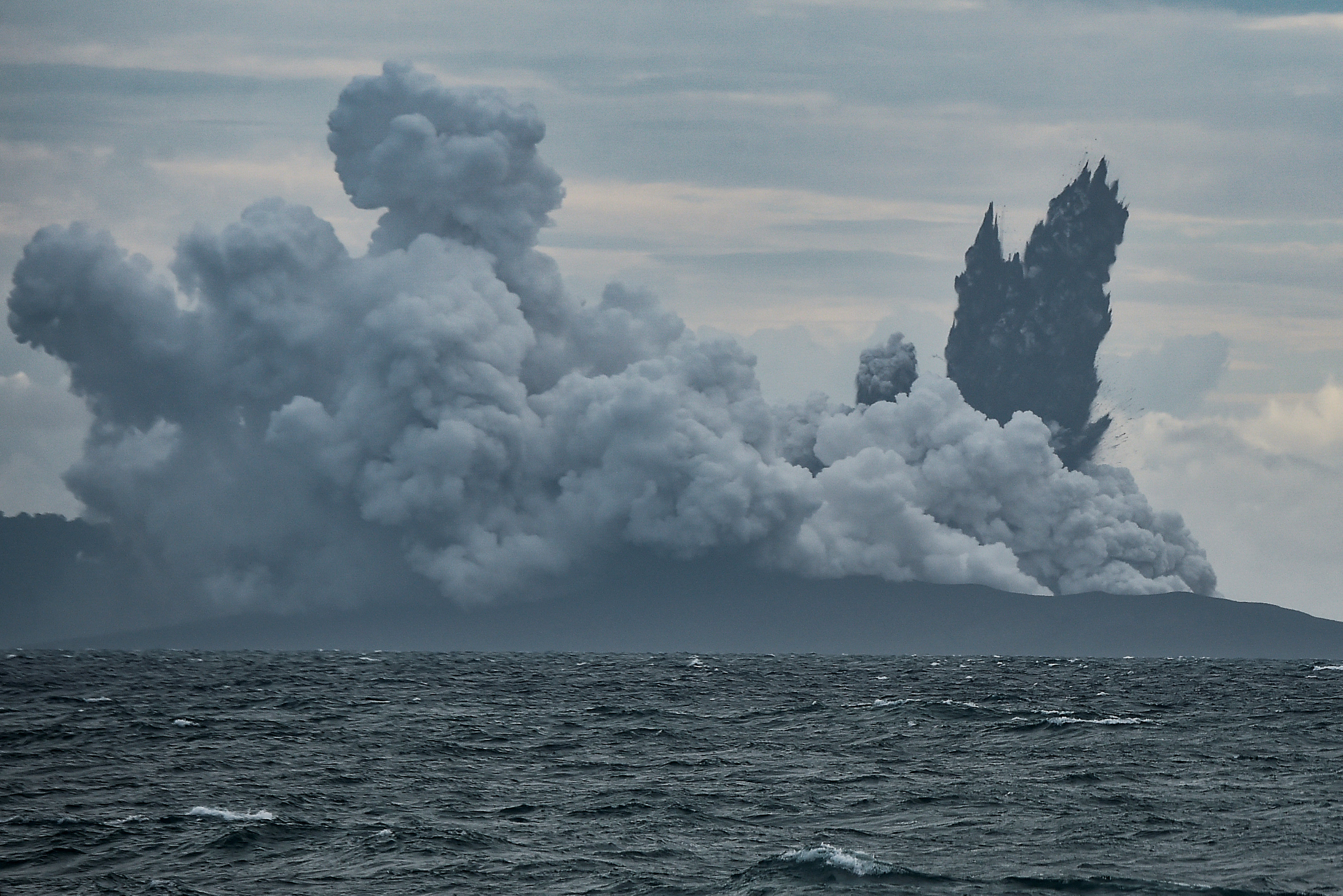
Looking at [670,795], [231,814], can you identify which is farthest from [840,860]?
[231,814]

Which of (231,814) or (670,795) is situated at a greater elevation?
(670,795)

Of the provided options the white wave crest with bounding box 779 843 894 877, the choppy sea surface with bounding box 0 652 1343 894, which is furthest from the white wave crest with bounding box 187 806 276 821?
the white wave crest with bounding box 779 843 894 877

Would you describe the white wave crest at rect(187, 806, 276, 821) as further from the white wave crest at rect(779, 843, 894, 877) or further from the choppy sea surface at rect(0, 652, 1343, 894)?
the white wave crest at rect(779, 843, 894, 877)

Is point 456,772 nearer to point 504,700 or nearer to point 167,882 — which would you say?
point 167,882

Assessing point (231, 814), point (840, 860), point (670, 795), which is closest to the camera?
point (840, 860)

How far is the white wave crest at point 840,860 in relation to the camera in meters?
37.4

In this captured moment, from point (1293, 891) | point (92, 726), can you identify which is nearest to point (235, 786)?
point (92, 726)

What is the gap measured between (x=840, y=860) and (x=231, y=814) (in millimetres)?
19458

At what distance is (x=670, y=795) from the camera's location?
4956 cm

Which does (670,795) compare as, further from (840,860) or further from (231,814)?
(231,814)

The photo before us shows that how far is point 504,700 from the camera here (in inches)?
3755

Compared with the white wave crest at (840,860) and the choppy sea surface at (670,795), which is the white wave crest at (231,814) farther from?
the white wave crest at (840,860)

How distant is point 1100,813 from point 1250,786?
8.36 metres

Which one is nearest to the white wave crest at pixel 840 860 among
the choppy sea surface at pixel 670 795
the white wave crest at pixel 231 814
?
the choppy sea surface at pixel 670 795
